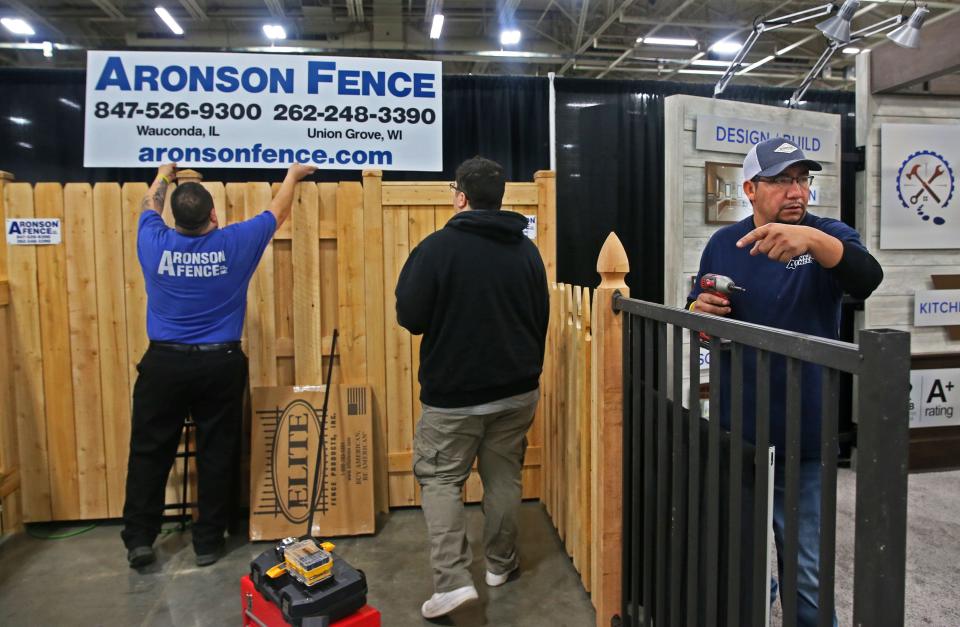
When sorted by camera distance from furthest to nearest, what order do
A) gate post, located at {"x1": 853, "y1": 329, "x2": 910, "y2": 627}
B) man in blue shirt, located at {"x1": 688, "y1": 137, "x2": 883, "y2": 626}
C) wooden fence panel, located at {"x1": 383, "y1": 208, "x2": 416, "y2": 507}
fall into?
wooden fence panel, located at {"x1": 383, "y1": 208, "x2": 416, "y2": 507}
man in blue shirt, located at {"x1": 688, "y1": 137, "x2": 883, "y2": 626}
gate post, located at {"x1": 853, "y1": 329, "x2": 910, "y2": 627}

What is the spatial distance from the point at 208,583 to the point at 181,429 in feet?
2.18

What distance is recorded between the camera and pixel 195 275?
2670mm

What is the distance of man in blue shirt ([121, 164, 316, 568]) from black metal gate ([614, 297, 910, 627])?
5.54 ft

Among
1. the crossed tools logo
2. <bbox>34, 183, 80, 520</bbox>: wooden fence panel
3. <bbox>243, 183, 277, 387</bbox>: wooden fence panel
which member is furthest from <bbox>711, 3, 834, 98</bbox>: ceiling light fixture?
<bbox>34, 183, 80, 520</bbox>: wooden fence panel

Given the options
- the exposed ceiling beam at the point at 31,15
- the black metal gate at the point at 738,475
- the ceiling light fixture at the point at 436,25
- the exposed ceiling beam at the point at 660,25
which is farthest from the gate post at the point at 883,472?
the exposed ceiling beam at the point at 31,15

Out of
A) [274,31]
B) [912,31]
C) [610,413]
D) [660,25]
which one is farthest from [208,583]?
[660,25]

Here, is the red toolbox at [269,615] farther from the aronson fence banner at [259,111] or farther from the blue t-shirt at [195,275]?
the aronson fence banner at [259,111]

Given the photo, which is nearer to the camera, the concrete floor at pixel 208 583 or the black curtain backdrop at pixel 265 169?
the concrete floor at pixel 208 583

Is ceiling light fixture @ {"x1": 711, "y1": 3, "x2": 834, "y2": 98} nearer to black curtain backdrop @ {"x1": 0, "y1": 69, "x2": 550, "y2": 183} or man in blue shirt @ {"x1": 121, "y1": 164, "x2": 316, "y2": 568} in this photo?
black curtain backdrop @ {"x1": 0, "y1": 69, "x2": 550, "y2": 183}

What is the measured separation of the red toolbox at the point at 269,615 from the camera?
6.26 feet

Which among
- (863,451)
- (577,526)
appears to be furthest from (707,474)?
(577,526)

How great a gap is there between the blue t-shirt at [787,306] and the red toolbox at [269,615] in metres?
1.24

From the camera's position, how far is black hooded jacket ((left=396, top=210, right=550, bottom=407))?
2.24 meters

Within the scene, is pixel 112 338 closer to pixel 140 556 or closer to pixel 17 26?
pixel 140 556
